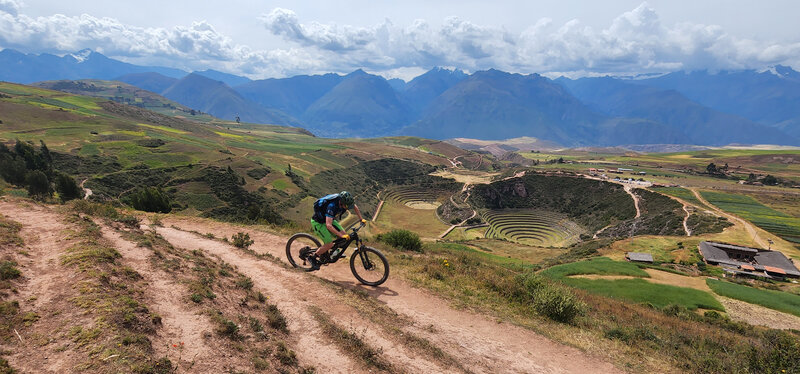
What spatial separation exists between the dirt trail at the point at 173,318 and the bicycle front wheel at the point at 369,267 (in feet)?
18.2

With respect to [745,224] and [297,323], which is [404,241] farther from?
[745,224]

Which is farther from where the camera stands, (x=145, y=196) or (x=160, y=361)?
(x=145, y=196)

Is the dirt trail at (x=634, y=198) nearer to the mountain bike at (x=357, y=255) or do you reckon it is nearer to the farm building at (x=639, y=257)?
the farm building at (x=639, y=257)

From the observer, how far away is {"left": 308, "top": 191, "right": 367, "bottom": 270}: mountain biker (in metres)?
11.1

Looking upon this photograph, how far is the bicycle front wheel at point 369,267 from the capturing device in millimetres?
11975

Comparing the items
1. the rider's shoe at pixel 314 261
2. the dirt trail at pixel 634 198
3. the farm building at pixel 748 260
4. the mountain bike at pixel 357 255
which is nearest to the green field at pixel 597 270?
the farm building at pixel 748 260

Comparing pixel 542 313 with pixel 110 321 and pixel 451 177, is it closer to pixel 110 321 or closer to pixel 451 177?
pixel 110 321

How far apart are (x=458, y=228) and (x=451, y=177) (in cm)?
5905

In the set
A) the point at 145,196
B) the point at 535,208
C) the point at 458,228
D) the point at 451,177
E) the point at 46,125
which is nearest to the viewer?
the point at 145,196

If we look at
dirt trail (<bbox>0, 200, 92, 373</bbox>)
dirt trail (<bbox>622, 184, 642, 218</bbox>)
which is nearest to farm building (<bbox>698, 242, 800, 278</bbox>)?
dirt trail (<bbox>622, 184, 642, 218</bbox>)

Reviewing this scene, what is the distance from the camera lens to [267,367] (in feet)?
20.2

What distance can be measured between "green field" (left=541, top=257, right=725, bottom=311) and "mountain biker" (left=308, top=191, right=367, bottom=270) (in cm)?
2070

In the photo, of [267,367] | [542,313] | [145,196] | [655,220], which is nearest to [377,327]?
[267,367]

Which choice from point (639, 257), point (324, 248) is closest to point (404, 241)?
point (324, 248)
